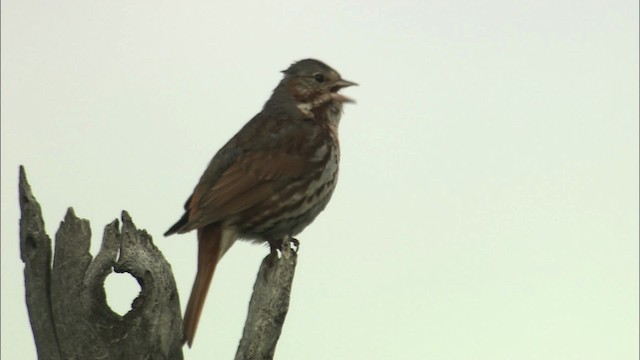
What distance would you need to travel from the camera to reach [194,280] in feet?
21.9

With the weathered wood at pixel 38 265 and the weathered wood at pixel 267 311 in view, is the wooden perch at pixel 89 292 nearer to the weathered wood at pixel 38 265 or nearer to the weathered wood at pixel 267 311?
the weathered wood at pixel 38 265

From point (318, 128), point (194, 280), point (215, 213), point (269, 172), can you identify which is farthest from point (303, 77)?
point (194, 280)

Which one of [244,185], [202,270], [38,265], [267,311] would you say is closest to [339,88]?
[244,185]

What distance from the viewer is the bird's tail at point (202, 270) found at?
240 inches

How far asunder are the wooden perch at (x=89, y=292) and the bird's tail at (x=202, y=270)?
0.32m

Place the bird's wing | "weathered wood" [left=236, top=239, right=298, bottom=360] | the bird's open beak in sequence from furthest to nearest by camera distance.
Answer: the bird's open beak, the bird's wing, "weathered wood" [left=236, top=239, right=298, bottom=360]

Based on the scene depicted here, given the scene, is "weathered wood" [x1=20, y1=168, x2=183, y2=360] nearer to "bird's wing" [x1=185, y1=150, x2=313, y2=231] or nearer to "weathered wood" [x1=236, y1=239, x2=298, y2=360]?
"weathered wood" [x1=236, y1=239, x2=298, y2=360]

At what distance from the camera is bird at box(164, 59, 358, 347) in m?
7.20

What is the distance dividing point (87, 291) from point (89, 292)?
13mm

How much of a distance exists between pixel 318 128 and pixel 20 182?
3.08 m

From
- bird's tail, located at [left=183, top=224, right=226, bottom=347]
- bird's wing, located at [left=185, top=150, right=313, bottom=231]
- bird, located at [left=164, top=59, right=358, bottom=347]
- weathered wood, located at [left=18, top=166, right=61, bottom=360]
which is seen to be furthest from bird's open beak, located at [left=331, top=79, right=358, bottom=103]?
weathered wood, located at [left=18, top=166, right=61, bottom=360]

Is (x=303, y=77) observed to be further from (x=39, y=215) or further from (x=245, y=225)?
(x=39, y=215)

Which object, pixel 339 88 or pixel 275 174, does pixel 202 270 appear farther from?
pixel 339 88

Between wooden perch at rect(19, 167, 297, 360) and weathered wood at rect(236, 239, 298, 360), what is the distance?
0.41 m
